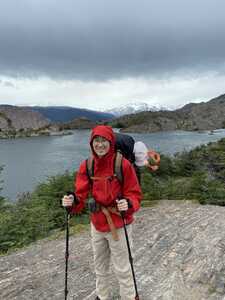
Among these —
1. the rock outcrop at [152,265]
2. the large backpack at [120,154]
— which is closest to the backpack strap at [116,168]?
the large backpack at [120,154]

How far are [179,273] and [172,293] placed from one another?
0.52m

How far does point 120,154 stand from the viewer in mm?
3648

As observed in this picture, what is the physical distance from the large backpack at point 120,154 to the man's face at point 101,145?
0.54 ft

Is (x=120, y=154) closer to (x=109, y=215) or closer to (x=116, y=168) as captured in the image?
(x=116, y=168)

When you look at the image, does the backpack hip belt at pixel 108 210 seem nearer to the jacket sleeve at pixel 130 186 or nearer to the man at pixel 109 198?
the man at pixel 109 198

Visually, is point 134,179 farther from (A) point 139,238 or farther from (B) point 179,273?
(A) point 139,238

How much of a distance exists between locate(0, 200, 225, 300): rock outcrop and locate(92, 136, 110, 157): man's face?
194cm

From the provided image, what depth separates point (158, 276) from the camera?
478 centimetres

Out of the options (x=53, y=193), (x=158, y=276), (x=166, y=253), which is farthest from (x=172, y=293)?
(x=53, y=193)

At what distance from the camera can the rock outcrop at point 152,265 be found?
4.49m

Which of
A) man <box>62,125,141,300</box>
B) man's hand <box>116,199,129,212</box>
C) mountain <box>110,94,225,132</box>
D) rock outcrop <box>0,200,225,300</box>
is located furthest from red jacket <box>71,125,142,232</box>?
mountain <box>110,94,225,132</box>

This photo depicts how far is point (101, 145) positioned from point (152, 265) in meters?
2.50

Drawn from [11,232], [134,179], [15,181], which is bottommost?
[15,181]

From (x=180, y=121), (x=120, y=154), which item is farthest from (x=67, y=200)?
(x=180, y=121)
